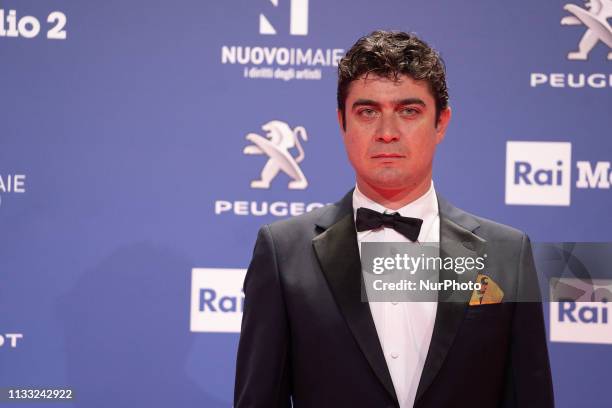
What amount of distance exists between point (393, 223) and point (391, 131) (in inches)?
8.2

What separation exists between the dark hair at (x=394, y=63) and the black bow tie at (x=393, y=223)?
0.24 m

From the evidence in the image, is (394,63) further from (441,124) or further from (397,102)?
(441,124)

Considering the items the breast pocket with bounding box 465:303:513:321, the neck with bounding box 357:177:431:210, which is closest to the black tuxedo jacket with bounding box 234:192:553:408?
the breast pocket with bounding box 465:303:513:321

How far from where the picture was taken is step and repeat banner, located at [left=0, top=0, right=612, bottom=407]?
251cm

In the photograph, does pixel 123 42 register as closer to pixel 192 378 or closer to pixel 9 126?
pixel 9 126

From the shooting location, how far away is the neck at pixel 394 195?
1.70 metres

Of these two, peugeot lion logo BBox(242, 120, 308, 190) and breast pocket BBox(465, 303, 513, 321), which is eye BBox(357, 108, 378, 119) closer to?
breast pocket BBox(465, 303, 513, 321)

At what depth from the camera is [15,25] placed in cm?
255

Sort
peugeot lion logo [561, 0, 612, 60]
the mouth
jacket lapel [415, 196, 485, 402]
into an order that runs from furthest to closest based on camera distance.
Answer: peugeot lion logo [561, 0, 612, 60], the mouth, jacket lapel [415, 196, 485, 402]

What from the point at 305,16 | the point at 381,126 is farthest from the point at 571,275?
the point at 305,16

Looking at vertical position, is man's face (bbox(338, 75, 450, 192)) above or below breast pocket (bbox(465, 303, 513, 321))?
above

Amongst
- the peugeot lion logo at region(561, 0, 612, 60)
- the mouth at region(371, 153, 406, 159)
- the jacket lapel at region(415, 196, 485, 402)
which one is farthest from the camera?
the peugeot lion logo at region(561, 0, 612, 60)

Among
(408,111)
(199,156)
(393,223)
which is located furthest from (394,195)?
(199,156)

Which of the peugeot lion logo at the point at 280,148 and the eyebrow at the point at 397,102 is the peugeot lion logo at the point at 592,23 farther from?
the eyebrow at the point at 397,102
